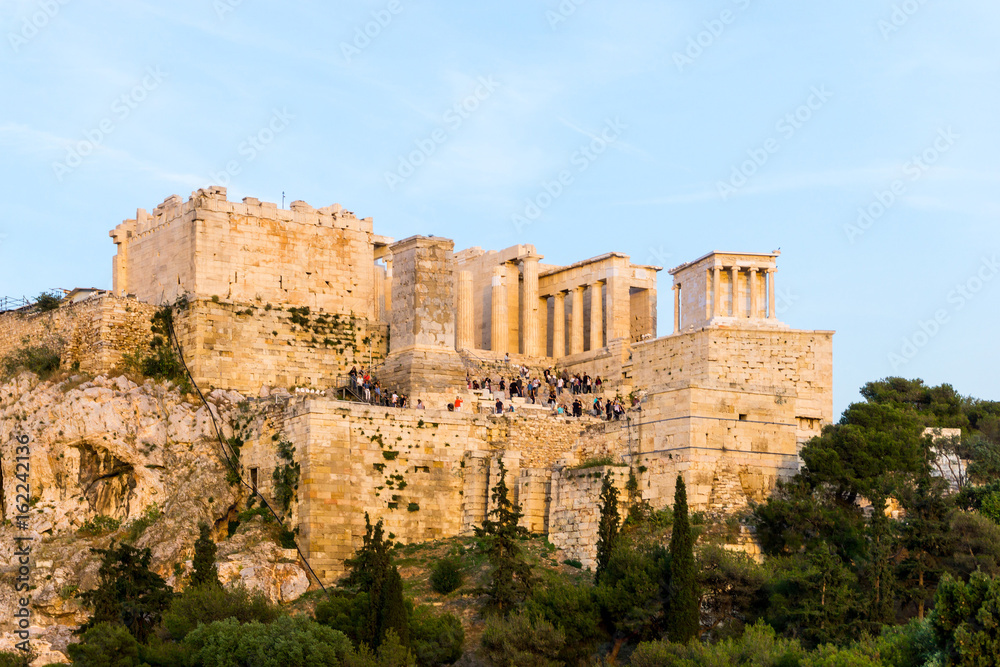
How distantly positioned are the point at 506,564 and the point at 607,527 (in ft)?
10.1

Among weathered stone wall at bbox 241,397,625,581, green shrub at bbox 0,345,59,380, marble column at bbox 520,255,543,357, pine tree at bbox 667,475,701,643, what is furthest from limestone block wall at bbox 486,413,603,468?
green shrub at bbox 0,345,59,380

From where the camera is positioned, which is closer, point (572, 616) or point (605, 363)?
point (572, 616)

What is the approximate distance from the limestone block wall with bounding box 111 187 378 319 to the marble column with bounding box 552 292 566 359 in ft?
31.8

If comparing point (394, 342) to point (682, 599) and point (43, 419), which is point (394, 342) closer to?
point (43, 419)

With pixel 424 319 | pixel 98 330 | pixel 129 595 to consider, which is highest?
pixel 424 319

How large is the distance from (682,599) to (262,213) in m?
23.0

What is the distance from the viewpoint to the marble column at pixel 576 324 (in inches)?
2854

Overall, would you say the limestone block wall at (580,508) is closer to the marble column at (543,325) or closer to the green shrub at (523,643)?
the green shrub at (523,643)

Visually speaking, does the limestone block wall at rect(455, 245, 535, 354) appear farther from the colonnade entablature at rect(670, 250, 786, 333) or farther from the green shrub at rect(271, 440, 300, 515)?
the green shrub at rect(271, 440, 300, 515)

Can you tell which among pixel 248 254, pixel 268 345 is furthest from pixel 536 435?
pixel 248 254

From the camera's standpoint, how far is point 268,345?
203ft

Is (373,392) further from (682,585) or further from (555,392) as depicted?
(682,585)

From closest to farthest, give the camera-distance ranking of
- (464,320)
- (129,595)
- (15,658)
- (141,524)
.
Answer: (129,595), (15,658), (141,524), (464,320)

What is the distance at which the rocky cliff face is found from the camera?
54.9 metres
